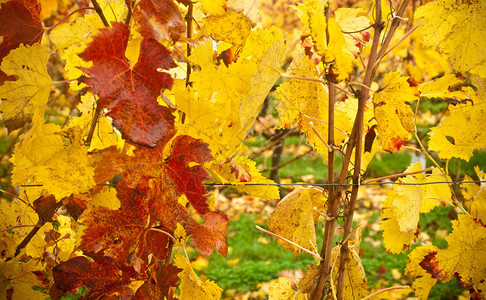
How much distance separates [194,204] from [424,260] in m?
0.69

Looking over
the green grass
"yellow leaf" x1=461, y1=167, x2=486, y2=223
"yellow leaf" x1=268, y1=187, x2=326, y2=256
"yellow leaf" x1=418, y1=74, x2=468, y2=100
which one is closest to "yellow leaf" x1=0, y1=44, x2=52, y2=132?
"yellow leaf" x1=268, y1=187, x2=326, y2=256

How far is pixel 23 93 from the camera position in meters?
0.61

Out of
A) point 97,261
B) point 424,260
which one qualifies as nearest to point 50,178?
point 97,261

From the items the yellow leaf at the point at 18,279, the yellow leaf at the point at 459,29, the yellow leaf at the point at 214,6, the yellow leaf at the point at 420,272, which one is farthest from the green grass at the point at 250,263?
the yellow leaf at the point at 214,6

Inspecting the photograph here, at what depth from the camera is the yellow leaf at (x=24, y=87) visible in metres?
0.60

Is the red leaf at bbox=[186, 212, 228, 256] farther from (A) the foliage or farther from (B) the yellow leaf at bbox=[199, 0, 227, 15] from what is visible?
(B) the yellow leaf at bbox=[199, 0, 227, 15]

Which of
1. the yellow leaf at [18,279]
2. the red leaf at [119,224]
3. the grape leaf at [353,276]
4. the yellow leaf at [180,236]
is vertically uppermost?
the red leaf at [119,224]

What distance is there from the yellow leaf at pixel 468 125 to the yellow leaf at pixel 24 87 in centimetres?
87

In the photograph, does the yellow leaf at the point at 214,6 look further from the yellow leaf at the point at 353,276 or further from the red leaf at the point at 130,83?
the yellow leaf at the point at 353,276

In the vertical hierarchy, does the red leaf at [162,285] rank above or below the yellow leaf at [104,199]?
below

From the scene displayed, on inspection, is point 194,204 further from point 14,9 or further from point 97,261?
point 14,9

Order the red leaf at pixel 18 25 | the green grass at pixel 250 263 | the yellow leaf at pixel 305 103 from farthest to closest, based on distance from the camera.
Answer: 1. the green grass at pixel 250 263
2. the yellow leaf at pixel 305 103
3. the red leaf at pixel 18 25

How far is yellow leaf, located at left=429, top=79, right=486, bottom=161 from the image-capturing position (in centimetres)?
94

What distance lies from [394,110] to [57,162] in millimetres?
603
